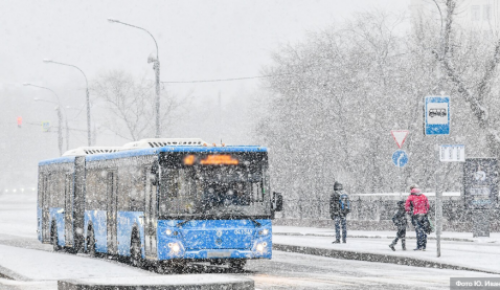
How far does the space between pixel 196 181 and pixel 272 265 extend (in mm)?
3164

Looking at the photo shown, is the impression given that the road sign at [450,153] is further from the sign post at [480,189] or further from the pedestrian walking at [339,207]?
the sign post at [480,189]

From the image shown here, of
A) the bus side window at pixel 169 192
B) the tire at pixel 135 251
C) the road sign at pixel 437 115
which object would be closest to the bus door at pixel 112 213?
the tire at pixel 135 251

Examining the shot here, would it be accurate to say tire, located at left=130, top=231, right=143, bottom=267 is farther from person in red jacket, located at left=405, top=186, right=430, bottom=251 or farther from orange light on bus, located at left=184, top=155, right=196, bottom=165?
person in red jacket, located at left=405, top=186, right=430, bottom=251

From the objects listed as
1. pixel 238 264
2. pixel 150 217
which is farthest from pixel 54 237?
pixel 150 217

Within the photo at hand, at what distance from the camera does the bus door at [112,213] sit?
933 inches

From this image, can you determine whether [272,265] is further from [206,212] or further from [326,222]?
[326,222]

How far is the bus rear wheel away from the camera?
70.3ft

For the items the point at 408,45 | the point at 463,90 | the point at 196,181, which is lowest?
the point at 196,181

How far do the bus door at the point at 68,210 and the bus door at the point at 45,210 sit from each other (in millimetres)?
2434

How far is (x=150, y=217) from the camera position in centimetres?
2047

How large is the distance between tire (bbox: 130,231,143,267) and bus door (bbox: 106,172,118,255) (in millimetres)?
1518

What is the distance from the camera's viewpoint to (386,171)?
44.1m

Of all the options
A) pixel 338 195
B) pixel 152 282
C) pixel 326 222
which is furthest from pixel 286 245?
pixel 152 282

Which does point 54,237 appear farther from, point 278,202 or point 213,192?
point 278,202
